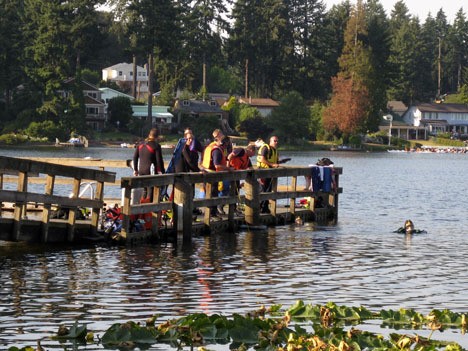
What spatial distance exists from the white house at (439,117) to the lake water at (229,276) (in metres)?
154

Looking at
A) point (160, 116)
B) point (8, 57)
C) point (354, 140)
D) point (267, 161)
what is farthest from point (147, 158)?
point (354, 140)

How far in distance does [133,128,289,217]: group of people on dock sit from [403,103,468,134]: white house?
15331 cm

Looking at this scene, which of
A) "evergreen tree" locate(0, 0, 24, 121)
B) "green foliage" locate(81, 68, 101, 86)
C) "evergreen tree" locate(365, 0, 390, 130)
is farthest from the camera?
"evergreen tree" locate(365, 0, 390, 130)

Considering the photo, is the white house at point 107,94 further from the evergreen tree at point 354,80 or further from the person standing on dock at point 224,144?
the person standing on dock at point 224,144

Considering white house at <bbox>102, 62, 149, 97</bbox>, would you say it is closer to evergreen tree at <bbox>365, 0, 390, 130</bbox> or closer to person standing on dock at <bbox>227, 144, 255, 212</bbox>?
evergreen tree at <bbox>365, 0, 390, 130</bbox>

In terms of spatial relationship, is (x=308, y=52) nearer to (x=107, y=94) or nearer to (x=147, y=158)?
(x=107, y=94)

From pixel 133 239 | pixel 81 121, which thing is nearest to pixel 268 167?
pixel 133 239

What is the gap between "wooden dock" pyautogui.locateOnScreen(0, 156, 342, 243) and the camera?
22484 millimetres

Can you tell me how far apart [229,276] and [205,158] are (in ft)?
23.8

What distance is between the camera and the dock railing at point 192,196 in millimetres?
23703

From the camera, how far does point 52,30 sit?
123250 mm

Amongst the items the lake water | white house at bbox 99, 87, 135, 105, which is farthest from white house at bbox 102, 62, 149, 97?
the lake water

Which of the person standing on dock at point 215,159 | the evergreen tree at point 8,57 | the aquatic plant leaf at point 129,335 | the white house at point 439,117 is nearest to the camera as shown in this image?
the aquatic plant leaf at point 129,335

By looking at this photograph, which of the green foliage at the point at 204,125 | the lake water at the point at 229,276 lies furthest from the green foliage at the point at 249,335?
the green foliage at the point at 204,125
